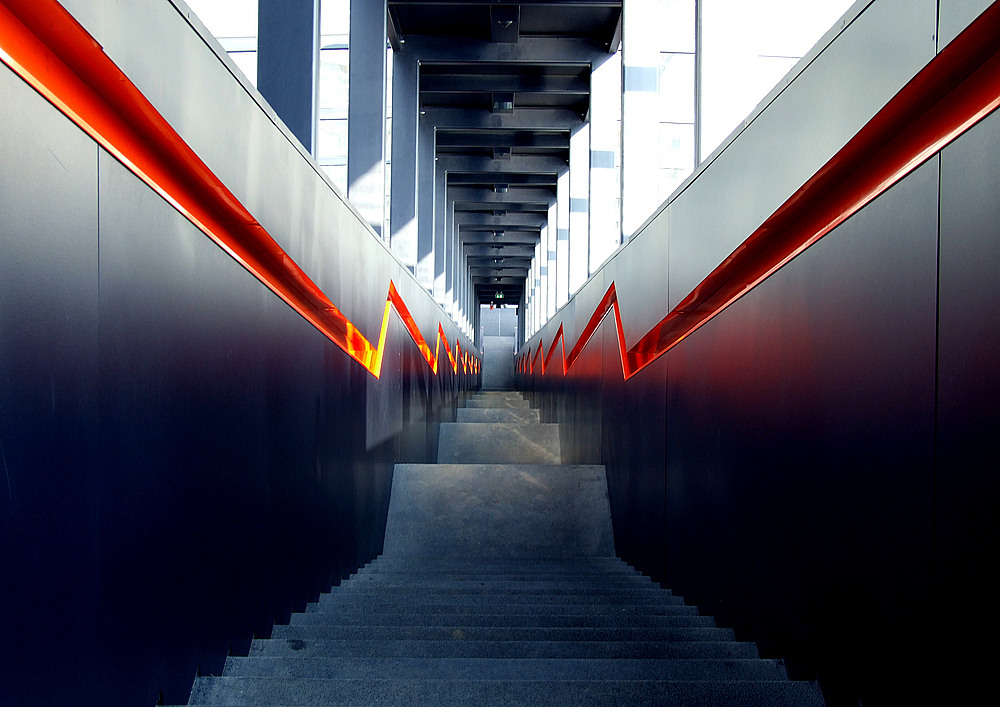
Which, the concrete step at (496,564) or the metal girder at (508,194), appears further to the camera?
→ the metal girder at (508,194)

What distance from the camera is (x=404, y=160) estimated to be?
26.8ft

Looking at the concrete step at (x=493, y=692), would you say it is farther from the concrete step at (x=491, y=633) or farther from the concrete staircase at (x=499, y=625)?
the concrete step at (x=491, y=633)

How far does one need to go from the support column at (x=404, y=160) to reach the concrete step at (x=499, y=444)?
1.84 meters

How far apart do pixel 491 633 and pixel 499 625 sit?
13cm

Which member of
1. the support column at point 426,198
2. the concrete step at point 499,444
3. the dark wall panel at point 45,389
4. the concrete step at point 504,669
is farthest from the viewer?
the support column at point 426,198

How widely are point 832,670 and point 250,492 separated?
4.77 ft

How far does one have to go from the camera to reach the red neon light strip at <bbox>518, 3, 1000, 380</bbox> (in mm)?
1178

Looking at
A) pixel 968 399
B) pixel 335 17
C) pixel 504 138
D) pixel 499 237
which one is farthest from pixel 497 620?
pixel 499 237

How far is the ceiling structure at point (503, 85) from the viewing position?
8008 mm

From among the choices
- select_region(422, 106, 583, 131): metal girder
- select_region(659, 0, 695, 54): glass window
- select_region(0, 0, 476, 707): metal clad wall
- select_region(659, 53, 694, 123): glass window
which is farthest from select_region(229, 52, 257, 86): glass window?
select_region(659, 53, 694, 123): glass window

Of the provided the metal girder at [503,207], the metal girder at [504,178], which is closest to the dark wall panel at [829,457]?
the metal girder at [504,178]

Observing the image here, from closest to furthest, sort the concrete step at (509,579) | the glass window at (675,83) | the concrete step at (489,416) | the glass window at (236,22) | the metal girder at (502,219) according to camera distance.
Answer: the concrete step at (509,579)
the glass window at (236,22)
the glass window at (675,83)
the concrete step at (489,416)
the metal girder at (502,219)

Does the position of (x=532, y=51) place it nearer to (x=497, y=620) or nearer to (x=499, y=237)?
(x=497, y=620)

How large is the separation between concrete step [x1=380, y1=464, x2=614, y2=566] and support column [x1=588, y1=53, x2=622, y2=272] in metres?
3.30
